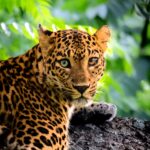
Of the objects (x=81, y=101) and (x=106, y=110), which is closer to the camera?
(x=81, y=101)

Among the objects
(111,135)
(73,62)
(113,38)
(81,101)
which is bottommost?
(111,135)

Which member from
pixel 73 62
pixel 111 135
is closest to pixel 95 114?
pixel 111 135

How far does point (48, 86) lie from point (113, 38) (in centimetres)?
702

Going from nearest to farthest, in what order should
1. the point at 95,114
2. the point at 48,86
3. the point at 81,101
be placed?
the point at 81,101, the point at 48,86, the point at 95,114

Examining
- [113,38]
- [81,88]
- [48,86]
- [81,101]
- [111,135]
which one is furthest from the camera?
[113,38]

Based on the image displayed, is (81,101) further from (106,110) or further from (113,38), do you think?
(113,38)

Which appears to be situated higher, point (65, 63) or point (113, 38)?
point (113, 38)

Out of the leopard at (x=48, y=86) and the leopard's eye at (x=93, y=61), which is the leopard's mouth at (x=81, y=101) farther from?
the leopard's eye at (x=93, y=61)

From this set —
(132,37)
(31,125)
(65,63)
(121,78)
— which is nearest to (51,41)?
(65,63)

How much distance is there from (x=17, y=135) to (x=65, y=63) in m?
0.89

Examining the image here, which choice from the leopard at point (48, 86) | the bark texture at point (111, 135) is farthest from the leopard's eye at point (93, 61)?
the bark texture at point (111, 135)

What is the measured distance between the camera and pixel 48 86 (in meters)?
7.96

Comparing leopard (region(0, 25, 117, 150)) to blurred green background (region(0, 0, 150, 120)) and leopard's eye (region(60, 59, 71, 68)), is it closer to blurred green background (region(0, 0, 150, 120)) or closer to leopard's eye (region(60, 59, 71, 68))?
leopard's eye (region(60, 59, 71, 68))

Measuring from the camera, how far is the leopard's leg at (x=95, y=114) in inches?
347
